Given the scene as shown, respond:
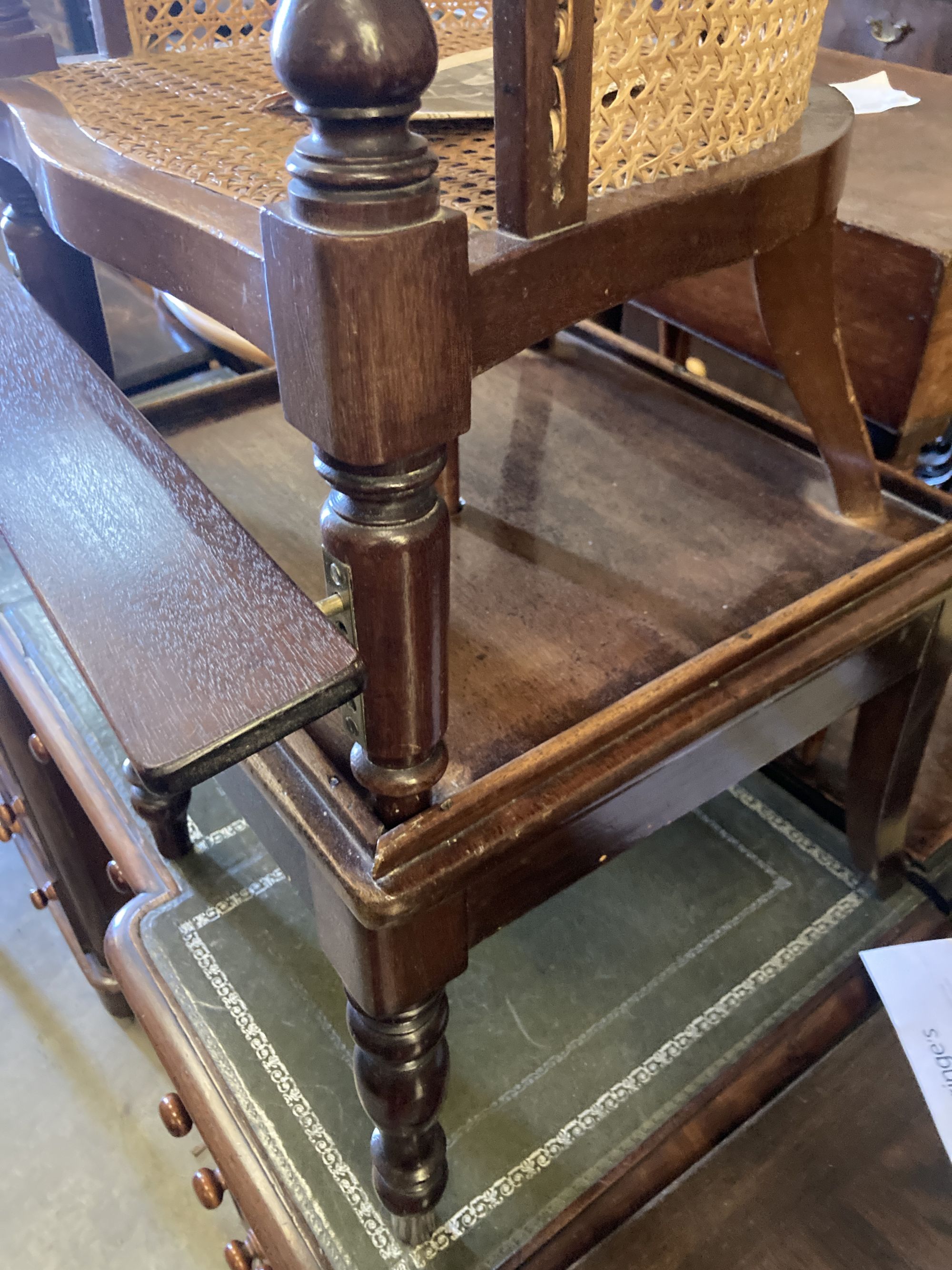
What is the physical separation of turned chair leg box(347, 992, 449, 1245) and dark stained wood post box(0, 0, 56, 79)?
703 mm

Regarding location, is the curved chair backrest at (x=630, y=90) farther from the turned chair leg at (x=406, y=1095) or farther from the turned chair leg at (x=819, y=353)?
the turned chair leg at (x=406, y=1095)

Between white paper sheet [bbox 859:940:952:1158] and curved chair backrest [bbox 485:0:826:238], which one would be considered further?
white paper sheet [bbox 859:940:952:1158]

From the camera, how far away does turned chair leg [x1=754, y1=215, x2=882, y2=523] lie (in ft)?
1.95

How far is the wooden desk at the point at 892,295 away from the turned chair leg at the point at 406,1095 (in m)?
0.52

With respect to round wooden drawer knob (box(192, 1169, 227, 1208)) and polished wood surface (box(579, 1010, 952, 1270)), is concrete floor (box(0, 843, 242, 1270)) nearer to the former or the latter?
round wooden drawer knob (box(192, 1169, 227, 1208))

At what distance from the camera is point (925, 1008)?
741mm

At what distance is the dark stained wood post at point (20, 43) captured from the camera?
71cm

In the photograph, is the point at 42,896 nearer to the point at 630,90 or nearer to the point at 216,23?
the point at 216,23

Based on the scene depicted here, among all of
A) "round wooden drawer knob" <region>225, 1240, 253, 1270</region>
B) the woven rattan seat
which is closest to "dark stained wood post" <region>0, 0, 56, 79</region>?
the woven rattan seat

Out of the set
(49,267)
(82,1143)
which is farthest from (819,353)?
(82,1143)

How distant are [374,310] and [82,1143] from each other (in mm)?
1128

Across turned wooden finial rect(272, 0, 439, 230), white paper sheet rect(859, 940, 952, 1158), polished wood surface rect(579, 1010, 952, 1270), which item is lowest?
polished wood surface rect(579, 1010, 952, 1270)

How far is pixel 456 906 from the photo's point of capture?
1.63ft

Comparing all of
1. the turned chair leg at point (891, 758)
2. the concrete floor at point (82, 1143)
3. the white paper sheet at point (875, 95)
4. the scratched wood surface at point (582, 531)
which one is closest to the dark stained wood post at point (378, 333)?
the scratched wood surface at point (582, 531)
